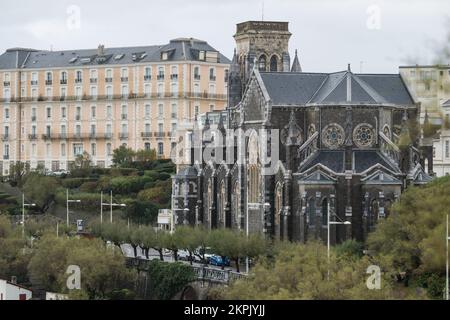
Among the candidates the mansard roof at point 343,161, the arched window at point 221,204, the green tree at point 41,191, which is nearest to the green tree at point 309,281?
the mansard roof at point 343,161

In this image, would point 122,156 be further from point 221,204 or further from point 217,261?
point 217,261

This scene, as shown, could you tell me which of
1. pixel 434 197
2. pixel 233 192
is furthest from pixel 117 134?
pixel 434 197

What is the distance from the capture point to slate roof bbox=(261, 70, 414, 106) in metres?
107

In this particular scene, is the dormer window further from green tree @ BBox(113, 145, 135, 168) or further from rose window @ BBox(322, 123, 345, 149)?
rose window @ BBox(322, 123, 345, 149)

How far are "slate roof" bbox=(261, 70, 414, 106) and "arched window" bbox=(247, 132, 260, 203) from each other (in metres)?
3.51

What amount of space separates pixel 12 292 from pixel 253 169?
33.8 m

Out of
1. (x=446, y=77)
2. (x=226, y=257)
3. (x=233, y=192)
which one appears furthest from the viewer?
(x=233, y=192)

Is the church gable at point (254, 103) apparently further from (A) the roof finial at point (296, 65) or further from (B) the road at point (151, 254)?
(A) the roof finial at point (296, 65)

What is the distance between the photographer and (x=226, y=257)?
9256 centimetres

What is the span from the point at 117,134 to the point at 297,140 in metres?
46.7

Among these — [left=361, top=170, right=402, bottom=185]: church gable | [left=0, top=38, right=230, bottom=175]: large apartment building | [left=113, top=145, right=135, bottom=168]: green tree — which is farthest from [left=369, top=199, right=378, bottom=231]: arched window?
[left=0, top=38, right=230, bottom=175]: large apartment building

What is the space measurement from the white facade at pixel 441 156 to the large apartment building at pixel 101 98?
105 feet

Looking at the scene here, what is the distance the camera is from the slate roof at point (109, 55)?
148500mm
